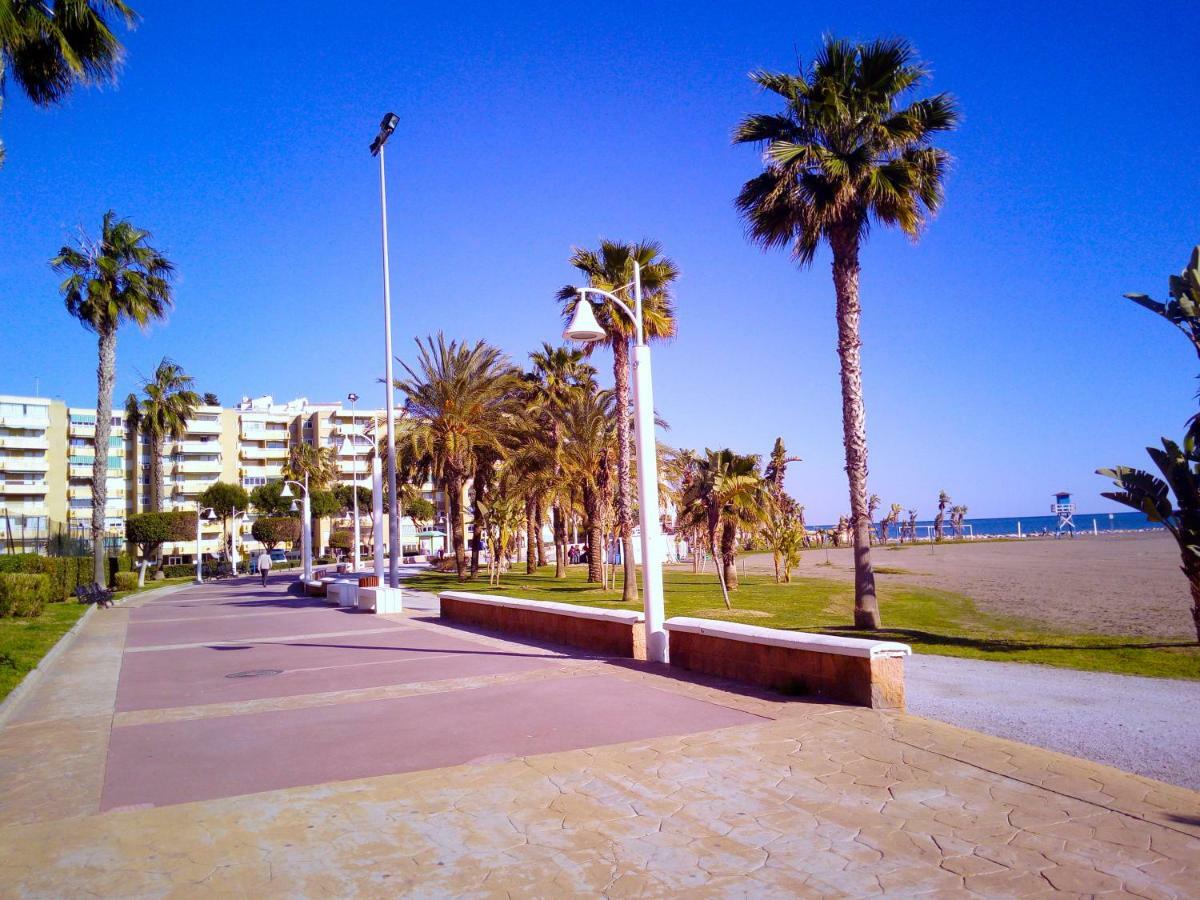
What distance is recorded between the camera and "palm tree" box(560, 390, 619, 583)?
32.4m

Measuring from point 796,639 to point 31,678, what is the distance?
10.4m

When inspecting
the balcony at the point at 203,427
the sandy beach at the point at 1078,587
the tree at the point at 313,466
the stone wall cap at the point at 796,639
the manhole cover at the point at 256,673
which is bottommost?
the sandy beach at the point at 1078,587

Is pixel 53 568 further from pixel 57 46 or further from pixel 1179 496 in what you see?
pixel 1179 496

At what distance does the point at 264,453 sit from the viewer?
10900 centimetres

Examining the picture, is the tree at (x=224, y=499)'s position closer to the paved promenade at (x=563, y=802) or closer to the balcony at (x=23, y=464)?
the balcony at (x=23, y=464)

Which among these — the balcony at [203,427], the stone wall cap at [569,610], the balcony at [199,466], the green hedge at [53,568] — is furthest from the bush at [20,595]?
the balcony at [203,427]

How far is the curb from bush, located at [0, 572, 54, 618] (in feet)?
7.71

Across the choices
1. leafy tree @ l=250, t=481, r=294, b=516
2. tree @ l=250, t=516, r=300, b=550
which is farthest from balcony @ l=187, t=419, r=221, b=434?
tree @ l=250, t=516, r=300, b=550

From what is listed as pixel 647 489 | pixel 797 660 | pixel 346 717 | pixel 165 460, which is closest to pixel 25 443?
pixel 165 460

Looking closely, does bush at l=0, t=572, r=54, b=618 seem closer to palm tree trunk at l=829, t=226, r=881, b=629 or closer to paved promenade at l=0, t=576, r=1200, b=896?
paved promenade at l=0, t=576, r=1200, b=896

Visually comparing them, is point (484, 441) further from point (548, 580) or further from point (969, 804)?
point (969, 804)

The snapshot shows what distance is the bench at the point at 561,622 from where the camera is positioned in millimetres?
11805

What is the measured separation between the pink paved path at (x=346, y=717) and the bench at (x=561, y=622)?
0.76 m

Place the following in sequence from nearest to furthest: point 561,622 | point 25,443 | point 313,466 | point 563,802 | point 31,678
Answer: point 563,802, point 31,678, point 561,622, point 25,443, point 313,466
